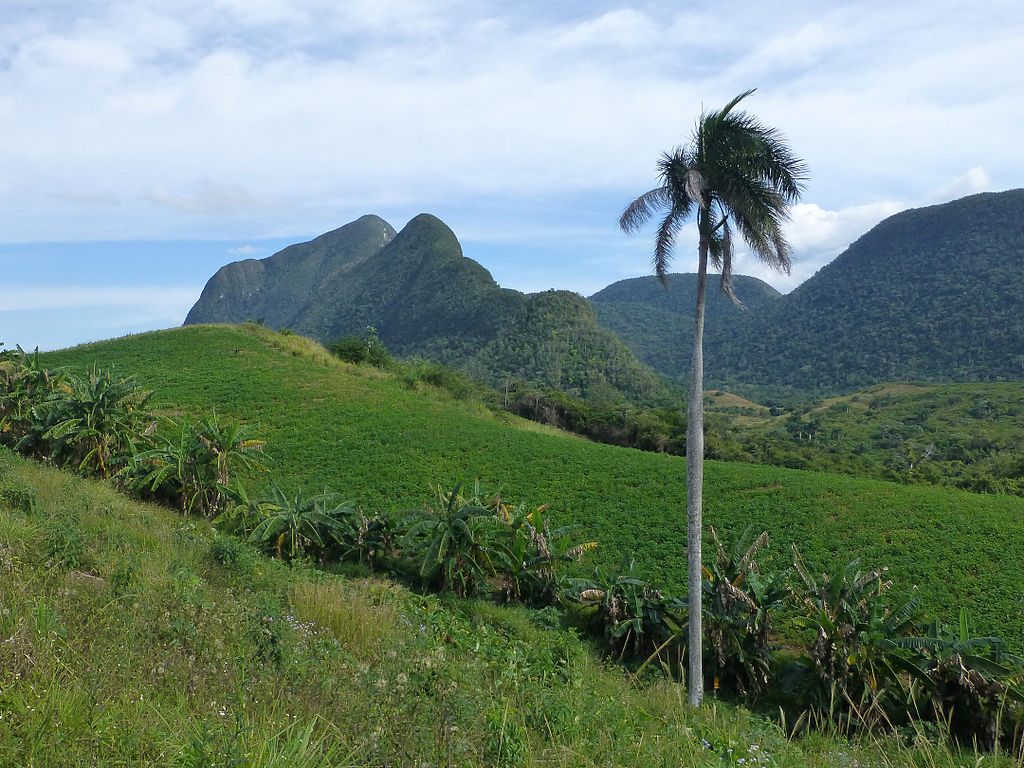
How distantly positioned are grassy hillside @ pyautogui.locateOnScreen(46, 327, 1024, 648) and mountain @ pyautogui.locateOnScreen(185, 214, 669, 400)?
38074mm

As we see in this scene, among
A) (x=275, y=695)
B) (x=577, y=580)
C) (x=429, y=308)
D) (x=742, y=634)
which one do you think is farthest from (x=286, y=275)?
(x=275, y=695)

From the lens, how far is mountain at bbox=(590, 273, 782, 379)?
118500mm

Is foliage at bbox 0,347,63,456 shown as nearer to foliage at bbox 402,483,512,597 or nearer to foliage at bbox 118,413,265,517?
foliage at bbox 118,413,265,517

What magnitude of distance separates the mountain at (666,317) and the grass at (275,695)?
101 m

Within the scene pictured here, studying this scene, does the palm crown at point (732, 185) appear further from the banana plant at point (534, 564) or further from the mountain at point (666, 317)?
the mountain at point (666, 317)

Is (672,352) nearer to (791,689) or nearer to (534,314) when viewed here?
(534,314)

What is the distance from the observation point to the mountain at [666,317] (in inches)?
4665

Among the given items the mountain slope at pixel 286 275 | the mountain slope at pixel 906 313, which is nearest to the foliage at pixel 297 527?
the mountain slope at pixel 906 313

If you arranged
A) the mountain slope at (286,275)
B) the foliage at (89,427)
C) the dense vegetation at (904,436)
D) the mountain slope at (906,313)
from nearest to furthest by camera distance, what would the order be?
the foliage at (89,427) < the dense vegetation at (904,436) < the mountain slope at (906,313) < the mountain slope at (286,275)

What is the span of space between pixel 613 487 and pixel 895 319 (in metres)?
93.8

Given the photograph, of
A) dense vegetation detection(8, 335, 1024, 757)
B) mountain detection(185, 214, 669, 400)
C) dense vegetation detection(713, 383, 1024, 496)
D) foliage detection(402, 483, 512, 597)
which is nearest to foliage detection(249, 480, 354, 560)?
dense vegetation detection(8, 335, 1024, 757)

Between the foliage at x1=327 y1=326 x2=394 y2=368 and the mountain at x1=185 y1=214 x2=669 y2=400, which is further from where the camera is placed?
the mountain at x1=185 y1=214 x2=669 y2=400

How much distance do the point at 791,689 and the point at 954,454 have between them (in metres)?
37.8

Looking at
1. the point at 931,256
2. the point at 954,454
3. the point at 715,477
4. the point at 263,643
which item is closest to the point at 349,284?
the point at 931,256
